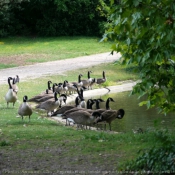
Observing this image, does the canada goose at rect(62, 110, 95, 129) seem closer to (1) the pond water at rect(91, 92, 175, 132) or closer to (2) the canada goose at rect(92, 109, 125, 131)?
(2) the canada goose at rect(92, 109, 125, 131)

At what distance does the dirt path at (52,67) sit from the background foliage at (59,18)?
40.5 feet

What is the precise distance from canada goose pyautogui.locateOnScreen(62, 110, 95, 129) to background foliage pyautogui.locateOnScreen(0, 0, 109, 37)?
1362 inches

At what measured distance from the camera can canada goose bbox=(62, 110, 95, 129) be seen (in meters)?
15.0

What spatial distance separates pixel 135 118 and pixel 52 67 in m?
15.4

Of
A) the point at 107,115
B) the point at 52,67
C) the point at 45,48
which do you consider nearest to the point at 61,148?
the point at 107,115

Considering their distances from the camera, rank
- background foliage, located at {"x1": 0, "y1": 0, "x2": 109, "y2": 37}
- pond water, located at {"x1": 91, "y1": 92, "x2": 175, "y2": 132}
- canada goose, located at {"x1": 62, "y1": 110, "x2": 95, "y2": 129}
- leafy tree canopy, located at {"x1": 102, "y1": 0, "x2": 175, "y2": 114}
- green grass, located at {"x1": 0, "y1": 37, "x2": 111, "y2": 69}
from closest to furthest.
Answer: leafy tree canopy, located at {"x1": 102, "y1": 0, "x2": 175, "y2": 114}, canada goose, located at {"x1": 62, "y1": 110, "x2": 95, "y2": 129}, pond water, located at {"x1": 91, "y1": 92, "x2": 175, "y2": 132}, green grass, located at {"x1": 0, "y1": 37, "x2": 111, "y2": 69}, background foliage, located at {"x1": 0, "y1": 0, "x2": 109, "y2": 37}

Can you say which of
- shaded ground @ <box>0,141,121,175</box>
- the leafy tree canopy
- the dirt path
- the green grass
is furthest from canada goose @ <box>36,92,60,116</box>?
the green grass

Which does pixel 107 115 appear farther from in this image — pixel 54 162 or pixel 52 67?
pixel 52 67

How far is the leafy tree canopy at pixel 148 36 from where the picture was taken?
24.0 ft

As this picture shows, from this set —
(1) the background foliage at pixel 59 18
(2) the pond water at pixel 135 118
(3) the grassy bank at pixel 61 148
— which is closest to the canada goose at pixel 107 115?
(2) the pond water at pixel 135 118

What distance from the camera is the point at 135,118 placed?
18.0m

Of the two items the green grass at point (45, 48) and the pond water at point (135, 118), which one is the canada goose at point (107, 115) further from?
the green grass at point (45, 48)

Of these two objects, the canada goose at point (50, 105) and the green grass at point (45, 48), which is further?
the green grass at point (45, 48)

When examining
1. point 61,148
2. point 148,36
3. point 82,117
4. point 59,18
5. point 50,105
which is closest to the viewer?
point 148,36
